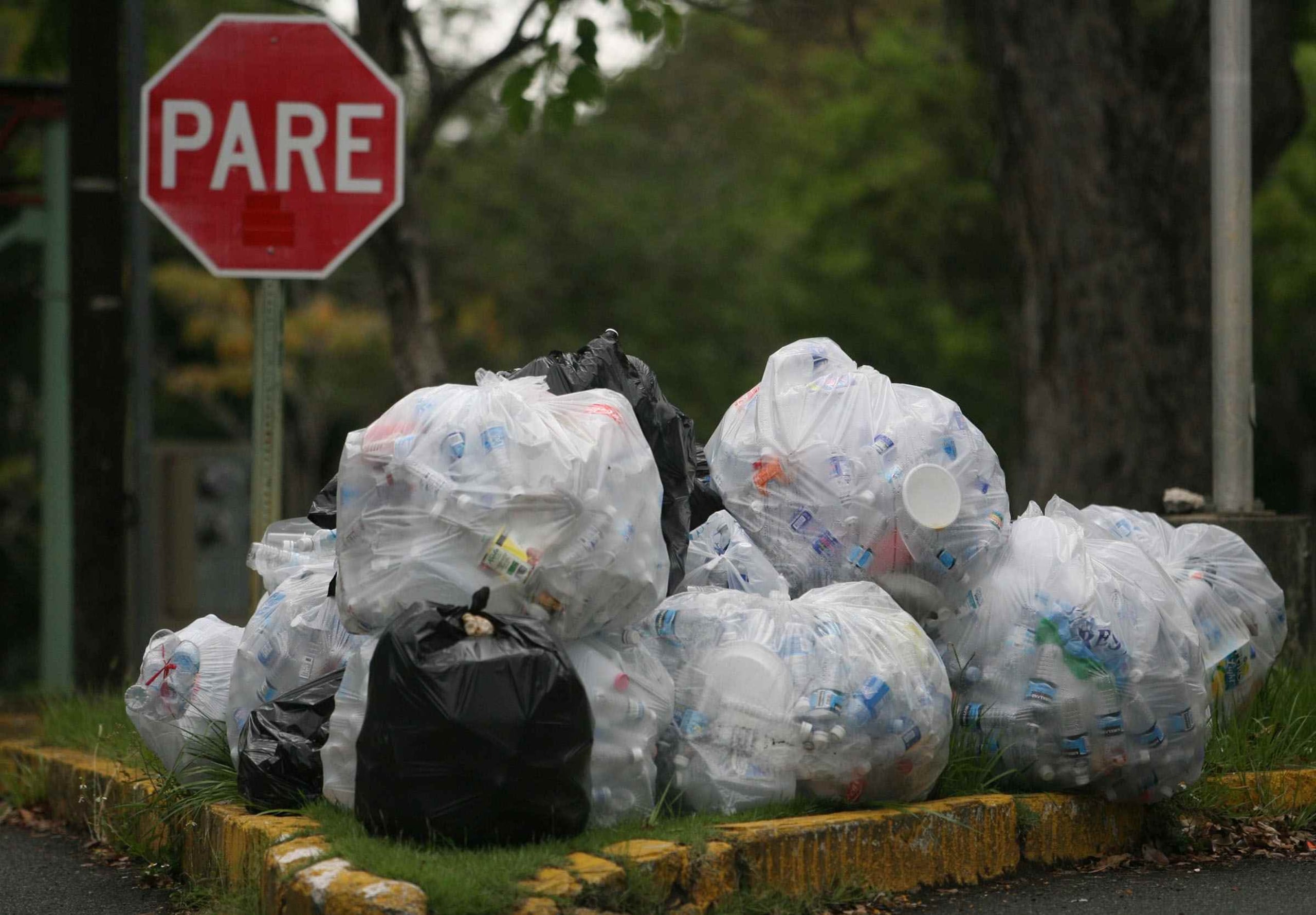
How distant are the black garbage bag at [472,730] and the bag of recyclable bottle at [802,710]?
45 centimetres

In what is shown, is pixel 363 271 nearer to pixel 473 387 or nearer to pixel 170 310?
pixel 170 310

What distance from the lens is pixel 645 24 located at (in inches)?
262

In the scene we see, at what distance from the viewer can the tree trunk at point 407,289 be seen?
7.56 m

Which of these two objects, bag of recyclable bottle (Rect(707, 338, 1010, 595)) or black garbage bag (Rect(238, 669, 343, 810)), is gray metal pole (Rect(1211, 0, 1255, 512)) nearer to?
bag of recyclable bottle (Rect(707, 338, 1010, 595))

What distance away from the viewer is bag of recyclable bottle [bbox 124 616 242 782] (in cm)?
416

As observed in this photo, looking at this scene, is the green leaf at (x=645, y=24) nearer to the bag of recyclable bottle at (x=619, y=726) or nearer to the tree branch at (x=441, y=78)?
the tree branch at (x=441, y=78)

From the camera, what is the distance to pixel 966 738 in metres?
3.98

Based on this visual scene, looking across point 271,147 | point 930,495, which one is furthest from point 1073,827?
Result: point 271,147

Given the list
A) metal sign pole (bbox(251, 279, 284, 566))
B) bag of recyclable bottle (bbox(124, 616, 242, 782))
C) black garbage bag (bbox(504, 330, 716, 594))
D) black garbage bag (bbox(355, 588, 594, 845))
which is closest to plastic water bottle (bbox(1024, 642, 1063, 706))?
black garbage bag (bbox(504, 330, 716, 594))

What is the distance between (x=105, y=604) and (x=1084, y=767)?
4.58 metres

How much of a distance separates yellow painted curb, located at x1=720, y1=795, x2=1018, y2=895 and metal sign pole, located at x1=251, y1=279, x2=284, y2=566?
2.19m

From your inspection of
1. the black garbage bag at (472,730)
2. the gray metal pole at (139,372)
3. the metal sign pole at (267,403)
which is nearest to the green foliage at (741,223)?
the gray metal pole at (139,372)

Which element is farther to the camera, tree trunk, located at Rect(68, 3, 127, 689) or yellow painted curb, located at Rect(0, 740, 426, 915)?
tree trunk, located at Rect(68, 3, 127, 689)

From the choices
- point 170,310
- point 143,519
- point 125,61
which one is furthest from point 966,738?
point 170,310
